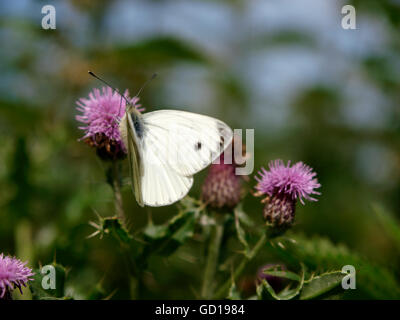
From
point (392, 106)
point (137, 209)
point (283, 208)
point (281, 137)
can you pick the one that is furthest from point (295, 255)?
point (281, 137)

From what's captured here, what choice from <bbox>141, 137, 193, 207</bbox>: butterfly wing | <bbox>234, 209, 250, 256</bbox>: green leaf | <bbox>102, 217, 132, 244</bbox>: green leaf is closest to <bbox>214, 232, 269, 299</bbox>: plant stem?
<bbox>234, 209, 250, 256</bbox>: green leaf

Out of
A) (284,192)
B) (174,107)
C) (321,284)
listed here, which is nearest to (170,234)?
(284,192)

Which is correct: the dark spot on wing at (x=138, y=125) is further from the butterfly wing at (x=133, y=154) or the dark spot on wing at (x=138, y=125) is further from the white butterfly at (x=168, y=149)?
the butterfly wing at (x=133, y=154)

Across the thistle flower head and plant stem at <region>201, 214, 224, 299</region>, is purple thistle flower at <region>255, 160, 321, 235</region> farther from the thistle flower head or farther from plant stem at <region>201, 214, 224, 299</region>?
plant stem at <region>201, 214, 224, 299</region>

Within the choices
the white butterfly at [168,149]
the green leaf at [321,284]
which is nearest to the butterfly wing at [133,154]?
the white butterfly at [168,149]

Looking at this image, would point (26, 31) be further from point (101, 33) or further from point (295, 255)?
point (295, 255)

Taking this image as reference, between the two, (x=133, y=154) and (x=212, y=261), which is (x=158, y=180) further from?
(x=212, y=261)
